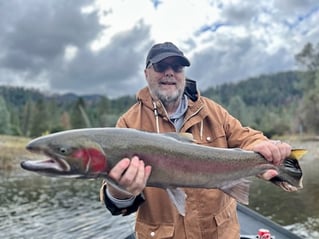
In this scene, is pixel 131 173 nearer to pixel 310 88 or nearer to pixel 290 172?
pixel 290 172

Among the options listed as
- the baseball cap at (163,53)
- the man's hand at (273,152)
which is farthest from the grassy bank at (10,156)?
the man's hand at (273,152)

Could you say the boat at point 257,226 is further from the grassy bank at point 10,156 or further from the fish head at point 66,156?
the grassy bank at point 10,156

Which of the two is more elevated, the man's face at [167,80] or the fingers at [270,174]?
the man's face at [167,80]

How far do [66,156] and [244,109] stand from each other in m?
110

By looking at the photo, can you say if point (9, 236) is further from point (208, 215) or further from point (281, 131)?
point (281, 131)

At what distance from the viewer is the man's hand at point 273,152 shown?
3352 millimetres

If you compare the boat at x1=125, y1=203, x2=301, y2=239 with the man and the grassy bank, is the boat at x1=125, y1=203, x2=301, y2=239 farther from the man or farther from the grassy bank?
the grassy bank

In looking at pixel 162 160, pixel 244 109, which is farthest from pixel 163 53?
pixel 244 109

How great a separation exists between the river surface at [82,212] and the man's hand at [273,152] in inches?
283

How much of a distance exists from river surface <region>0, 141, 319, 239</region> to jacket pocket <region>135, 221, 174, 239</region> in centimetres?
666

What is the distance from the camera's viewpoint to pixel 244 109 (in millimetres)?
109812

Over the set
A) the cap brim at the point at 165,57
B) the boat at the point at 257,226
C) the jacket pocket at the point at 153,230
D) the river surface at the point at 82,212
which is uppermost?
the cap brim at the point at 165,57

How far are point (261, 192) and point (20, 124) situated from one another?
86.4m

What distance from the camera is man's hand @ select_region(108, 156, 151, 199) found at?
2.78m
